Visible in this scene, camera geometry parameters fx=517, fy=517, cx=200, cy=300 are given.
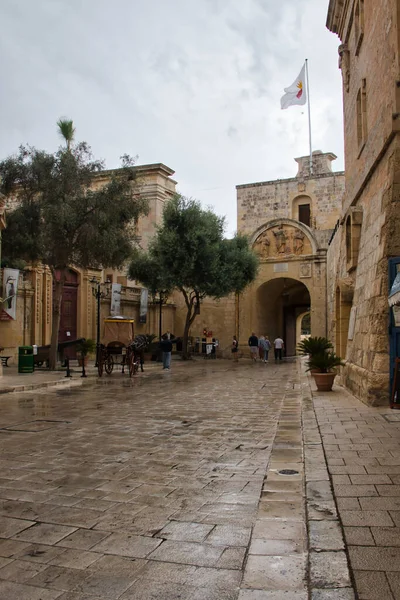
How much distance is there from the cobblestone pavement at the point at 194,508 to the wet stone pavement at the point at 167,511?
0.5 inches

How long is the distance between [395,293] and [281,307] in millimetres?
30037

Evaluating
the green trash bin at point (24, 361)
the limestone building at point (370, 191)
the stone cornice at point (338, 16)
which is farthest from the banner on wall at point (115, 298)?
the stone cornice at point (338, 16)

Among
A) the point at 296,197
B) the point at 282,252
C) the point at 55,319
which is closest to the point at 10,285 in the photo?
the point at 55,319

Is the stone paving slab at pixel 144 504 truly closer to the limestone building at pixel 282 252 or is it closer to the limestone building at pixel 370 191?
the limestone building at pixel 370 191

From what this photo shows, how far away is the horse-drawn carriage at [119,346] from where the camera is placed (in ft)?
55.5

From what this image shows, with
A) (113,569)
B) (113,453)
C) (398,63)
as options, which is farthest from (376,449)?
(398,63)

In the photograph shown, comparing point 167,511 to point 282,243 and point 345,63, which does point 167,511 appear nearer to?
point 345,63

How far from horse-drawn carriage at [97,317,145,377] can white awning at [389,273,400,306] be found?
34.0 ft

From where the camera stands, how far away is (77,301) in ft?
85.3

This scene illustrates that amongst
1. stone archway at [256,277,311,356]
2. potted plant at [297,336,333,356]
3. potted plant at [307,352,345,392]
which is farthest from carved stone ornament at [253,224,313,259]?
potted plant at [307,352,345,392]

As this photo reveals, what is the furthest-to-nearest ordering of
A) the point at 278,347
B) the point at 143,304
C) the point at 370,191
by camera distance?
the point at 143,304 → the point at 278,347 → the point at 370,191

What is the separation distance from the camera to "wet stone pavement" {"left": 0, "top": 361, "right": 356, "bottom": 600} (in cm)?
268

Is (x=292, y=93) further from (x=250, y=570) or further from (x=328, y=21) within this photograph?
(x=250, y=570)

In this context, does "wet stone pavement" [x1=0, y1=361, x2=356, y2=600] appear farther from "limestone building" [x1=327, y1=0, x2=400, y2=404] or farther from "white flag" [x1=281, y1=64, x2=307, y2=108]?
"white flag" [x1=281, y1=64, x2=307, y2=108]
